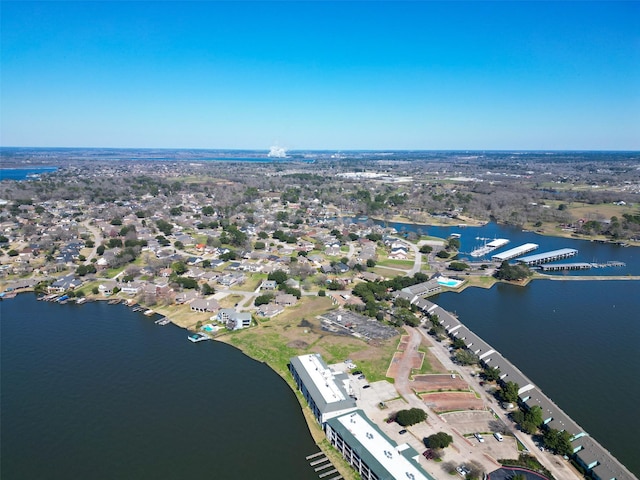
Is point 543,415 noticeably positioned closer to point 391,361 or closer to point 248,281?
point 391,361

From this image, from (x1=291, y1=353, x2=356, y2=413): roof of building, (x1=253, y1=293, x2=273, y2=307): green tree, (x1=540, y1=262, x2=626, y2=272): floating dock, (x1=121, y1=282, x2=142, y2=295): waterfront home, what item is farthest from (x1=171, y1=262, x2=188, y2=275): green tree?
(x1=540, y1=262, x2=626, y2=272): floating dock

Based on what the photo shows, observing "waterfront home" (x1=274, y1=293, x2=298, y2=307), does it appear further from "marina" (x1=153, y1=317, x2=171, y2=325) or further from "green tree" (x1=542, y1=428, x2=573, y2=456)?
"green tree" (x1=542, y1=428, x2=573, y2=456)

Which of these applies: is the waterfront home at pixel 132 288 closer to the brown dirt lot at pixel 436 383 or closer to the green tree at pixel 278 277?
the green tree at pixel 278 277

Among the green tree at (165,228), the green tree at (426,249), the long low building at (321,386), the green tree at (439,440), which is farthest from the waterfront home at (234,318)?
the green tree at (165,228)

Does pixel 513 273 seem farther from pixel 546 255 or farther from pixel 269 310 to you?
pixel 269 310

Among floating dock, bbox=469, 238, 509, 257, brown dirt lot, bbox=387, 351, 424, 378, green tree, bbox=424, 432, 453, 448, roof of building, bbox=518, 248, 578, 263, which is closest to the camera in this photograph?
green tree, bbox=424, 432, 453, 448

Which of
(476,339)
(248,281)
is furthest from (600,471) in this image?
(248,281)
